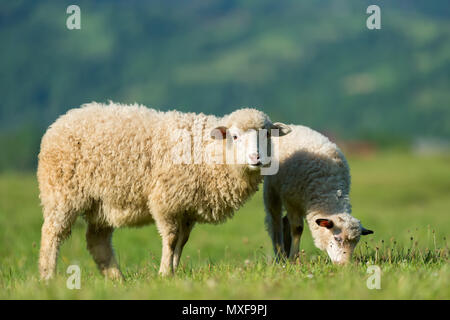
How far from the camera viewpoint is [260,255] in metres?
6.95

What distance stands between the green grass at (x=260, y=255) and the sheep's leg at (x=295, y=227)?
0.33 metres

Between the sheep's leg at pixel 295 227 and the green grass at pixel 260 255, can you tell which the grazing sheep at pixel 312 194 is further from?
the green grass at pixel 260 255

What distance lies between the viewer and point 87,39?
17988 cm

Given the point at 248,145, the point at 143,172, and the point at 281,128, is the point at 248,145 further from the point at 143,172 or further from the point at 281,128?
the point at 143,172

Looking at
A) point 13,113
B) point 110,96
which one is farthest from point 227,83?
point 13,113

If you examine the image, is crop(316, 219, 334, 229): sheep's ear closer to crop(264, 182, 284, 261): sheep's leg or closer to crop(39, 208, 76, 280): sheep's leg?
crop(264, 182, 284, 261): sheep's leg

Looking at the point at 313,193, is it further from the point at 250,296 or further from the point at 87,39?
the point at 87,39

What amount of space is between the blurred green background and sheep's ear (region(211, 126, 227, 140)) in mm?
126014

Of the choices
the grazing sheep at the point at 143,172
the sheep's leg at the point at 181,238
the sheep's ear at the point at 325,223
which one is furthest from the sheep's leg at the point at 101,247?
the sheep's ear at the point at 325,223

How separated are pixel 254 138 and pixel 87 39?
18222 centimetres

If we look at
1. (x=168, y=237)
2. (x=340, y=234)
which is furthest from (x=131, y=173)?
(x=340, y=234)

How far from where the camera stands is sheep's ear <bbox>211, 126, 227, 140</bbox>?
6963 millimetres

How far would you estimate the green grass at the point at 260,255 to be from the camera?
483cm

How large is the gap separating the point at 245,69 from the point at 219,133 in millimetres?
161419
